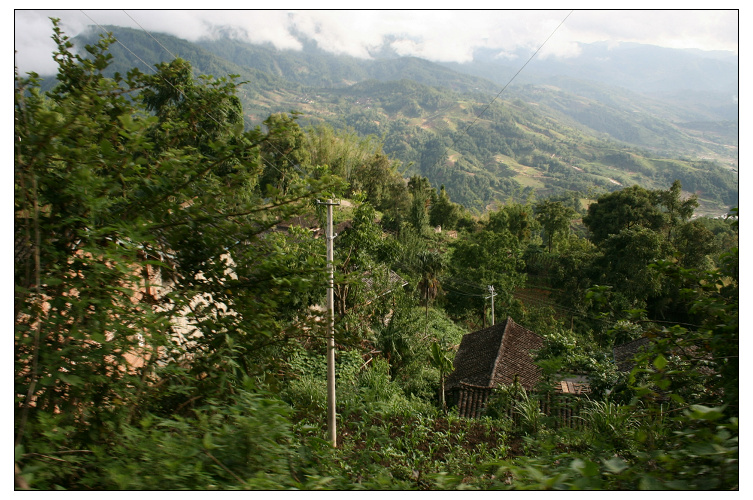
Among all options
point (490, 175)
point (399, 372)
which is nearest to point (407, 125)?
point (490, 175)

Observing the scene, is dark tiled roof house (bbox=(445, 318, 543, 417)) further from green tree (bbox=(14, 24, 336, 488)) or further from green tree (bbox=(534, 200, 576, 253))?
green tree (bbox=(534, 200, 576, 253))

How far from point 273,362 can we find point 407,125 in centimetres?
11814

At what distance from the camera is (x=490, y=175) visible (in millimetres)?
85812

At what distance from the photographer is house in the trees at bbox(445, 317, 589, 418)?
463 inches

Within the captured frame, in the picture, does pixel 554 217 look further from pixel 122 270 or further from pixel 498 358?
pixel 122 270

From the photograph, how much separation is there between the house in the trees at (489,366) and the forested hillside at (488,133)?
120 ft

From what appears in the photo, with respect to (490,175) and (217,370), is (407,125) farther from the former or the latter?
(217,370)

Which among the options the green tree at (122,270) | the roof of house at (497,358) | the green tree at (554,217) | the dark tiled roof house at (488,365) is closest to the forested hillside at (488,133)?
the green tree at (554,217)

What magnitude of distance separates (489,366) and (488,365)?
133 mm

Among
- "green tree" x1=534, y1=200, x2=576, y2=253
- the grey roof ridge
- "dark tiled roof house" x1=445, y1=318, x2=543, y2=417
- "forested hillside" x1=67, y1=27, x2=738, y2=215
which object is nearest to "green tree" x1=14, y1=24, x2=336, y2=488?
"dark tiled roof house" x1=445, y1=318, x2=543, y2=417

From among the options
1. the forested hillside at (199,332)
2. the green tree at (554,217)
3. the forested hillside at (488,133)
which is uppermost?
the forested hillside at (488,133)

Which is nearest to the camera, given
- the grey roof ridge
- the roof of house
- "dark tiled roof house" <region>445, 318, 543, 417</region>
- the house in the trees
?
the house in the trees

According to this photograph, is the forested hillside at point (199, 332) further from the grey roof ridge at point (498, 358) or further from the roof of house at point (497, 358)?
the roof of house at point (497, 358)

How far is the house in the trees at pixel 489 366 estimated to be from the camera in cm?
1175
